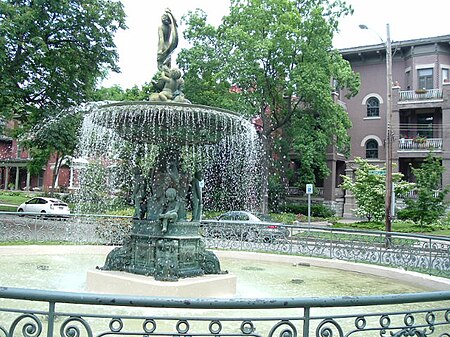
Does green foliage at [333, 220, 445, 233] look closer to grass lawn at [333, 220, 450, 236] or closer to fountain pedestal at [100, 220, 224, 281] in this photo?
grass lawn at [333, 220, 450, 236]

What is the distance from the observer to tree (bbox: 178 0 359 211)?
31.1m

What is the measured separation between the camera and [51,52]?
80.7ft

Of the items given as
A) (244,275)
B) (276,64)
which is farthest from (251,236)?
(276,64)

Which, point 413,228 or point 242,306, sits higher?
point 242,306

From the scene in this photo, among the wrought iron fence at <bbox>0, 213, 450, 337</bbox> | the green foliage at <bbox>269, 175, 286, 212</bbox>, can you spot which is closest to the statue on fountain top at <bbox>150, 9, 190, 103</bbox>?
the wrought iron fence at <bbox>0, 213, 450, 337</bbox>

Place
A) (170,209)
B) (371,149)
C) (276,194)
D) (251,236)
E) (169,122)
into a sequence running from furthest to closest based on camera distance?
(371,149) → (276,194) → (251,236) → (170,209) → (169,122)

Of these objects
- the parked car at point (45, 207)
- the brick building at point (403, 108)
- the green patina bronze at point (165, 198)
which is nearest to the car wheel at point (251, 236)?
the green patina bronze at point (165, 198)

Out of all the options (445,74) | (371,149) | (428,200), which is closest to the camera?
(428,200)

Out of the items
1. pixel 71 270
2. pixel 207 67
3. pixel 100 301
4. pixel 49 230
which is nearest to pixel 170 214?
pixel 71 270

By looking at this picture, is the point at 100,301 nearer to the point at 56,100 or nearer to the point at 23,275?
the point at 23,275

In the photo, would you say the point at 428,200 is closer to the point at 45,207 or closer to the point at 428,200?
the point at 428,200

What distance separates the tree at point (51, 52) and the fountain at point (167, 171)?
1559cm

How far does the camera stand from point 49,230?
16625 mm

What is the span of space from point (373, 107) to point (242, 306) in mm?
42576
